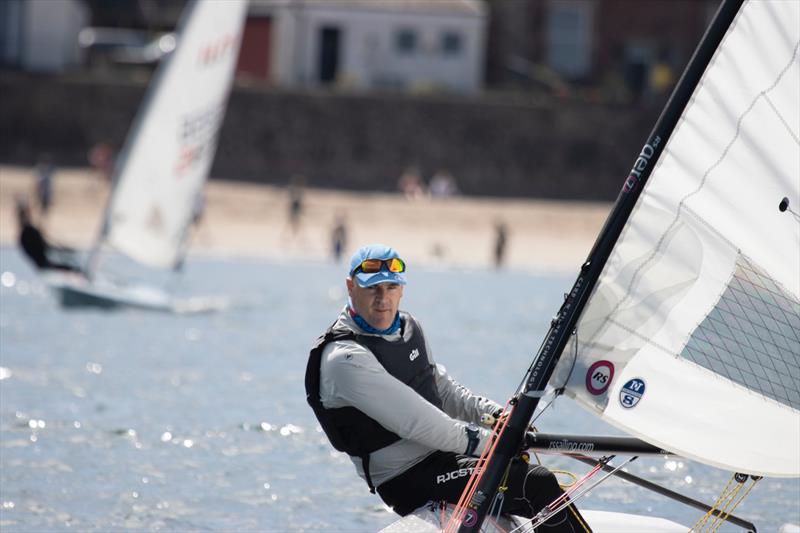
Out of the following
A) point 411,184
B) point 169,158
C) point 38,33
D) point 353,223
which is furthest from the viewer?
point 38,33

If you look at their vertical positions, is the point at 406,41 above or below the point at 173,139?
below

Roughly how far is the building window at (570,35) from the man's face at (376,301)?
40.5 meters

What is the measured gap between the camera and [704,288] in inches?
191

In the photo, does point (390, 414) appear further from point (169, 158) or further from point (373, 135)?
point (373, 135)

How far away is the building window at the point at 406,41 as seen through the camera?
42.3 m

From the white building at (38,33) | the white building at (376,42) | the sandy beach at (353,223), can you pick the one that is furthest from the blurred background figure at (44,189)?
the white building at (376,42)

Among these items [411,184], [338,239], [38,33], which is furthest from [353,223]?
[38,33]

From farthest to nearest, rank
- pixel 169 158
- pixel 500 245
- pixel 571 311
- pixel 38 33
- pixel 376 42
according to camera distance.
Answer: pixel 376 42 → pixel 38 33 → pixel 500 245 → pixel 169 158 → pixel 571 311

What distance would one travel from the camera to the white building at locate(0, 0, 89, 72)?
1522 inches

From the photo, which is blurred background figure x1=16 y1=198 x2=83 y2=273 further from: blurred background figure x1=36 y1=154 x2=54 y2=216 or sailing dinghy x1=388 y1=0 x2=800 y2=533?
blurred background figure x1=36 y1=154 x2=54 y2=216

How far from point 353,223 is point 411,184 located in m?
3.29

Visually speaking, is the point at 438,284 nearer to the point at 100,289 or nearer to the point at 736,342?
the point at 100,289

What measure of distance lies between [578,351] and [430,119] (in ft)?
114

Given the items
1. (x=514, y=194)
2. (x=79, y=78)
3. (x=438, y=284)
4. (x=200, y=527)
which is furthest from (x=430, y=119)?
(x=200, y=527)
